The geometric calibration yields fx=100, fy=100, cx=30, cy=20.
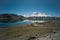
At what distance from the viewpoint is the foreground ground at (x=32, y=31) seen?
2.12 meters

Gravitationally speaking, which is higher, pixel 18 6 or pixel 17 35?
pixel 18 6

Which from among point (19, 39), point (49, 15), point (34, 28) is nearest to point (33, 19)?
point (34, 28)

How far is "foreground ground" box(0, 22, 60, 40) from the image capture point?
212 centimetres

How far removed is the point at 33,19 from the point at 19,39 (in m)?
0.60

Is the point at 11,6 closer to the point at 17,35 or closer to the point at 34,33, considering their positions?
the point at 17,35

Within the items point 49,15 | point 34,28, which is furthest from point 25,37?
point 49,15

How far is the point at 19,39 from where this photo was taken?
217cm

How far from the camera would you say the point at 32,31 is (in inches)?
93.3

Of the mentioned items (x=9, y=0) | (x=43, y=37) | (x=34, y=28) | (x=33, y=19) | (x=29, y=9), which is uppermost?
(x=9, y=0)

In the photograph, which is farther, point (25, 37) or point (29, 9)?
point (29, 9)

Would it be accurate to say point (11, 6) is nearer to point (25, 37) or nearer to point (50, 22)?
point (25, 37)

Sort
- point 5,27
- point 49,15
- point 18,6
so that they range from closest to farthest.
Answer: point 5,27 < point 18,6 < point 49,15

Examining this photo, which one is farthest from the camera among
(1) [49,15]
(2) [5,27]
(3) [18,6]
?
(1) [49,15]

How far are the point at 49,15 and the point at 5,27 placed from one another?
3.72 ft
